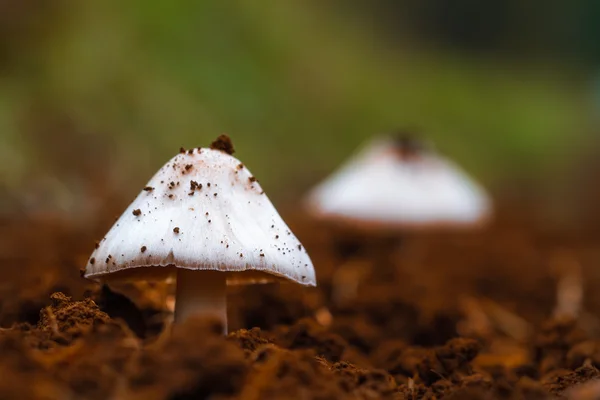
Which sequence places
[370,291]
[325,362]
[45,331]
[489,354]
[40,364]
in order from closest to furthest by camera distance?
1. [40,364]
2. [45,331]
3. [325,362]
4. [489,354]
5. [370,291]

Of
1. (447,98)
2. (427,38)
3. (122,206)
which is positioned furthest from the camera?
(427,38)

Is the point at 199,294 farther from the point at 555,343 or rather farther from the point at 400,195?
the point at 400,195

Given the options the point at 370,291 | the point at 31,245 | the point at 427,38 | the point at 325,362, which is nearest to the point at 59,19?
the point at 31,245

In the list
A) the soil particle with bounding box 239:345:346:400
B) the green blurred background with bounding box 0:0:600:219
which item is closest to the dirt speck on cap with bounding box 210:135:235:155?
the soil particle with bounding box 239:345:346:400

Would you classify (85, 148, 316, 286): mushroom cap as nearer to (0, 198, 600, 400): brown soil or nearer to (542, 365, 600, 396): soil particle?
(0, 198, 600, 400): brown soil

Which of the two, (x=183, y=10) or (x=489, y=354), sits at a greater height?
(x=183, y=10)

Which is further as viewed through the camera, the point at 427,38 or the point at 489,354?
the point at 427,38

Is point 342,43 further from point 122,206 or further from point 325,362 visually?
point 325,362

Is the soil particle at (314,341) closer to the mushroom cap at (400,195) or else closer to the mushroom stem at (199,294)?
the mushroom stem at (199,294)
